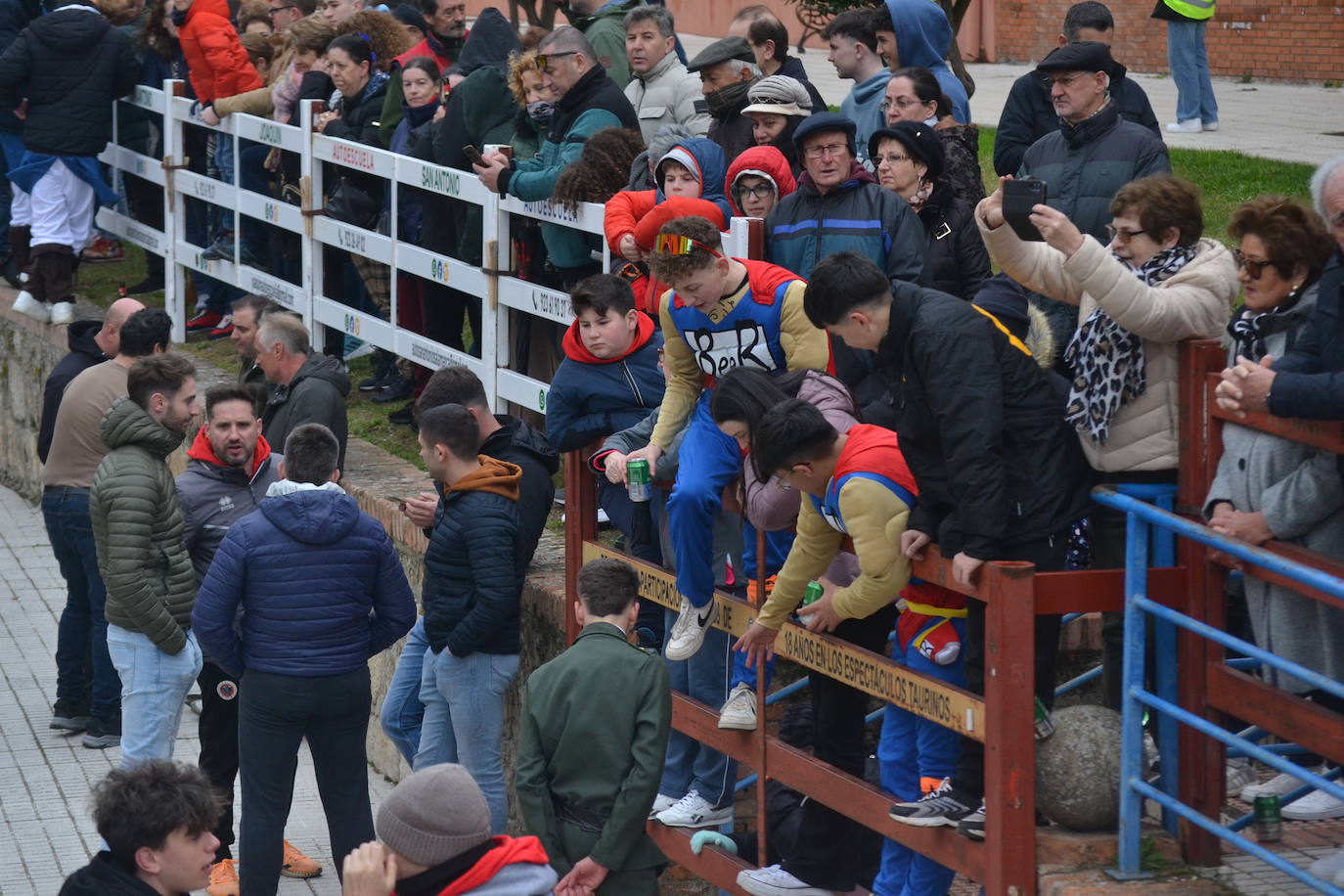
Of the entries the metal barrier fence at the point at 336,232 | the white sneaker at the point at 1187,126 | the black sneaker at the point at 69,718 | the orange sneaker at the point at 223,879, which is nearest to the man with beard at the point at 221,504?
the orange sneaker at the point at 223,879

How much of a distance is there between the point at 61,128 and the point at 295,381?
5.87 meters

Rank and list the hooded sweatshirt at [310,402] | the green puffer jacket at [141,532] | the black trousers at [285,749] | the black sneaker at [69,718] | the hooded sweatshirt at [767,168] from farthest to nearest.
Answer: the black sneaker at [69,718] → the hooded sweatshirt at [310,402] → the green puffer jacket at [141,532] → the hooded sweatshirt at [767,168] → the black trousers at [285,749]

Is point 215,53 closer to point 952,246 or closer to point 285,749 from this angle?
point 285,749

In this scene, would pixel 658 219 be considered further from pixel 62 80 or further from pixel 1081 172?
pixel 62 80

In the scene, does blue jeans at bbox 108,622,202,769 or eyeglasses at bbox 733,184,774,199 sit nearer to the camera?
eyeglasses at bbox 733,184,774,199

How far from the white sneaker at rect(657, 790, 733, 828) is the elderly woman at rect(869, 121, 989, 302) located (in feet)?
6.52

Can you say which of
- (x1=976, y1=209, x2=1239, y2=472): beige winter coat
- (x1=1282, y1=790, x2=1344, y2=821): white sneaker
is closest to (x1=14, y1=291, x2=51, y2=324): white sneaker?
(x1=976, y1=209, x2=1239, y2=472): beige winter coat

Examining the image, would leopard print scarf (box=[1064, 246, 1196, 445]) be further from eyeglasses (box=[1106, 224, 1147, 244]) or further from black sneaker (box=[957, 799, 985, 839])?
black sneaker (box=[957, 799, 985, 839])

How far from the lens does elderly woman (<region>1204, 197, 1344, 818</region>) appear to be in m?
4.11

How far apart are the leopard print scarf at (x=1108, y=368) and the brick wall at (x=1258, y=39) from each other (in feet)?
45.9

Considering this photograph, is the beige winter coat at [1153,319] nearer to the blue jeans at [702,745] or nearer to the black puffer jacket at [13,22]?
the blue jeans at [702,745]

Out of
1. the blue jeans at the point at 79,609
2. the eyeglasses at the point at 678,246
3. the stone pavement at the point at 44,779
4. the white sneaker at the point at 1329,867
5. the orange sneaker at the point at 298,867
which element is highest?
the eyeglasses at the point at 678,246

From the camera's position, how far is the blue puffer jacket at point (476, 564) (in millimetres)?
6266

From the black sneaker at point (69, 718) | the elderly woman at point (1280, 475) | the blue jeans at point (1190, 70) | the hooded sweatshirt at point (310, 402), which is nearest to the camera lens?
the elderly woman at point (1280, 475)
